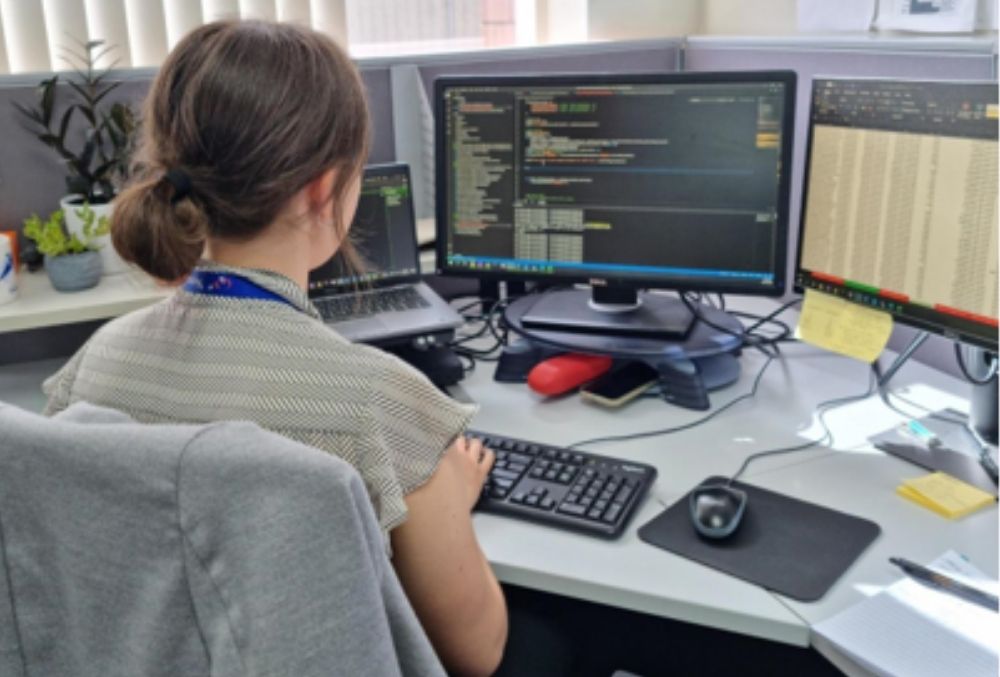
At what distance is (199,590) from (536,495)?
56cm

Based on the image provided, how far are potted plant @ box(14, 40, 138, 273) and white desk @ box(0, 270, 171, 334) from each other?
0.05 metres

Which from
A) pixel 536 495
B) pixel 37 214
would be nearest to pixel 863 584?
pixel 536 495

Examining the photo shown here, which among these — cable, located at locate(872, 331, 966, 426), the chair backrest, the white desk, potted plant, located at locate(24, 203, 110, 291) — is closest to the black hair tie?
the chair backrest

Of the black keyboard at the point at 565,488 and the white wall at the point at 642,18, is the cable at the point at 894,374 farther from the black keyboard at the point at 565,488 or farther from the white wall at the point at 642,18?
the white wall at the point at 642,18

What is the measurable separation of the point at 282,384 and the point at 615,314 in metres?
0.79

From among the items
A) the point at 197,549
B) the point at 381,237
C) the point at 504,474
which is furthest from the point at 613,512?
the point at 381,237

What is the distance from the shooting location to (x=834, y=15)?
1.71 metres

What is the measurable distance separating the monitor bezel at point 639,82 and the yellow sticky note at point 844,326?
0.06 meters

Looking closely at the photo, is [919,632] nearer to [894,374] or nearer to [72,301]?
[894,374]

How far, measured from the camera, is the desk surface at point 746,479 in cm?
99

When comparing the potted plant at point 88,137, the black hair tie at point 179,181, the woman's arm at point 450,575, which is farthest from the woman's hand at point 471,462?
the potted plant at point 88,137

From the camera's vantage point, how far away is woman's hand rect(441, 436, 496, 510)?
97cm

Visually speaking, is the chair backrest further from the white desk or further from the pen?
the white desk

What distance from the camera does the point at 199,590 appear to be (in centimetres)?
63
